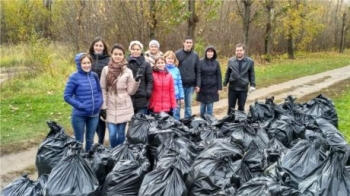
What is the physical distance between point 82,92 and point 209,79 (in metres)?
2.64

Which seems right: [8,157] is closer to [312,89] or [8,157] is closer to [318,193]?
[318,193]

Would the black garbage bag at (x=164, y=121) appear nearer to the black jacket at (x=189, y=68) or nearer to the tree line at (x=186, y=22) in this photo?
the black jacket at (x=189, y=68)

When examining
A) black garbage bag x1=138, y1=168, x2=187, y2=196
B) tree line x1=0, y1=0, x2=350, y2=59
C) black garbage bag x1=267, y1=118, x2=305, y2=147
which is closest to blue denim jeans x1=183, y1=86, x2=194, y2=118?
black garbage bag x1=267, y1=118, x2=305, y2=147

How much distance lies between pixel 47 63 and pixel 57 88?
1.77 m

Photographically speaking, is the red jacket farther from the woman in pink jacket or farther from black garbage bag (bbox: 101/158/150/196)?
black garbage bag (bbox: 101/158/150/196)

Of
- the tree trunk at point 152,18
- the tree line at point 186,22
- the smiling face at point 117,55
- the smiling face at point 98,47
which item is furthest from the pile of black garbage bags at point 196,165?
the tree trunk at point 152,18

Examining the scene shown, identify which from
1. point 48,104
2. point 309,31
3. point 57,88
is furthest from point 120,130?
point 309,31

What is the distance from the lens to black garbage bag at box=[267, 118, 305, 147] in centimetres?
444

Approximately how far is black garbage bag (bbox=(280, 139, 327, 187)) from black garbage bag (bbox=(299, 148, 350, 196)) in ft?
0.34

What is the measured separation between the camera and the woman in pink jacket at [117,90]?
4.99m

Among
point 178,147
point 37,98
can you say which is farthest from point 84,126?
point 37,98

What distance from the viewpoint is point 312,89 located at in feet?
41.2

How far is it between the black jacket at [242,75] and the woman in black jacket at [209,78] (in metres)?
0.23

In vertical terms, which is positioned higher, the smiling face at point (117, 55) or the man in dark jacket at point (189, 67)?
the smiling face at point (117, 55)
